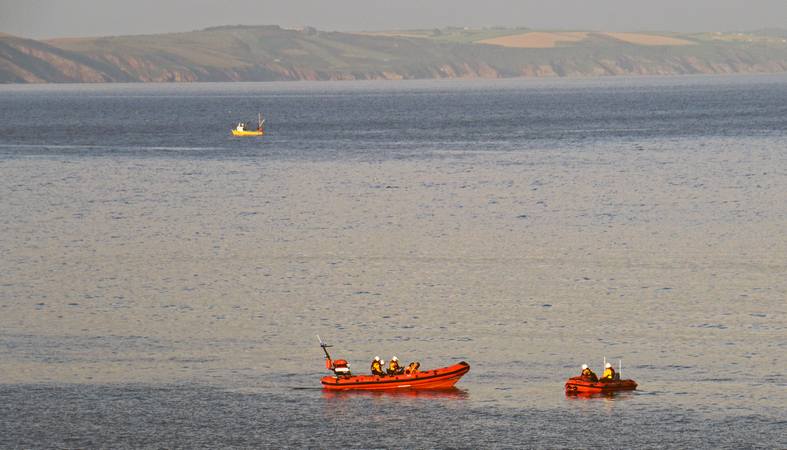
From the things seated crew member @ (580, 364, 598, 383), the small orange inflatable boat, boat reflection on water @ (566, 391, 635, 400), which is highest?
seated crew member @ (580, 364, 598, 383)

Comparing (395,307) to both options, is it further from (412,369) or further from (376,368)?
(412,369)

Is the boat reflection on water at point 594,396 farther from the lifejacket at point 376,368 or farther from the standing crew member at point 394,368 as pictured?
the lifejacket at point 376,368

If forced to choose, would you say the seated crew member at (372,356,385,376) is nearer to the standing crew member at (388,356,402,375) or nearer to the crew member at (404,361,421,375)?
the standing crew member at (388,356,402,375)

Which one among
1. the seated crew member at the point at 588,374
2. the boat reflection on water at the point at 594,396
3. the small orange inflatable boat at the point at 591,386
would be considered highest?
the seated crew member at the point at 588,374

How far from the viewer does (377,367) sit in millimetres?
52219

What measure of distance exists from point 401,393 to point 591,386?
6.72 m

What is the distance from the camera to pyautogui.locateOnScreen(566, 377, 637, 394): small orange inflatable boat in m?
49.8

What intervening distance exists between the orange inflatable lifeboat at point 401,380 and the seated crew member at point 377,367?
23cm

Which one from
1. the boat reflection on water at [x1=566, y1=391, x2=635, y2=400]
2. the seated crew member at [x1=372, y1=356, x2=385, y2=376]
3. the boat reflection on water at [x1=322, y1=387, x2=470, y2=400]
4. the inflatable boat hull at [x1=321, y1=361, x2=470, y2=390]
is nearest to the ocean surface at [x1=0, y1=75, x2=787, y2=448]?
the boat reflection on water at [x1=322, y1=387, x2=470, y2=400]

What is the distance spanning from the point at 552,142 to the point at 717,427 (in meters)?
136

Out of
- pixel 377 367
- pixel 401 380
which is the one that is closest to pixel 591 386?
pixel 401 380

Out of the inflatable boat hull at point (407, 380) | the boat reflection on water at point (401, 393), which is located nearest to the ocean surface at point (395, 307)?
the boat reflection on water at point (401, 393)

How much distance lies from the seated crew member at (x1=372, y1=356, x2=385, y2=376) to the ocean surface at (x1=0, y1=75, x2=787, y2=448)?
85 centimetres

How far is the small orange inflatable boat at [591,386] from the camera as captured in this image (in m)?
49.8
